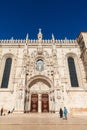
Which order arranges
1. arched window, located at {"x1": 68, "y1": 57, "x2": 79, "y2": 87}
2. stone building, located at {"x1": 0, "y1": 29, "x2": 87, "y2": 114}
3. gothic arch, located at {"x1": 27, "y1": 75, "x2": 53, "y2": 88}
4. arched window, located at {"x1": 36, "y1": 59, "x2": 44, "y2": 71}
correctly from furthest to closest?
arched window, located at {"x1": 36, "y1": 59, "x2": 44, "y2": 71}, arched window, located at {"x1": 68, "y1": 57, "x2": 79, "y2": 87}, gothic arch, located at {"x1": 27, "y1": 75, "x2": 53, "y2": 88}, stone building, located at {"x1": 0, "y1": 29, "x2": 87, "y2": 114}

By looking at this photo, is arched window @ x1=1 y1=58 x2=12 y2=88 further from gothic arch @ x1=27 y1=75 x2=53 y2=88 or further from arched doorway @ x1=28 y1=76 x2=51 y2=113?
arched doorway @ x1=28 y1=76 x2=51 y2=113

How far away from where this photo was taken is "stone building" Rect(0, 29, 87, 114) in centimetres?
1795

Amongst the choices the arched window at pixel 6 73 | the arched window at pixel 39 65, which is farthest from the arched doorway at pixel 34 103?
the arched window at pixel 6 73

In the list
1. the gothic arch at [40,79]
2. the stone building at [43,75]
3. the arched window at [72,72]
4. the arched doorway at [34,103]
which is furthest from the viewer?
the arched window at [72,72]

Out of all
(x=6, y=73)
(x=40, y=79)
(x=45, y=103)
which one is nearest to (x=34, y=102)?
(x=45, y=103)

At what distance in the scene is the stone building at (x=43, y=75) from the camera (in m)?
17.9

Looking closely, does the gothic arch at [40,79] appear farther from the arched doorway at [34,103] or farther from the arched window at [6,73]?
the arched window at [6,73]

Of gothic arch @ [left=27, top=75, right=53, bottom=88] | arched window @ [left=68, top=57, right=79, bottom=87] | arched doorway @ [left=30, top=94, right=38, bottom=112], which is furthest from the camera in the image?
arched window @ [left=68, top=57, right=79, bottom=87]

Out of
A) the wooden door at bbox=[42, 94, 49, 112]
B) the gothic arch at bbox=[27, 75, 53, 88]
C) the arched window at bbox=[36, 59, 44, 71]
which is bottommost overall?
the wooden door at bbox=[42, 94, 49, 112]

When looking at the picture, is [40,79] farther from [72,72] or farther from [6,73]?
[6,73]

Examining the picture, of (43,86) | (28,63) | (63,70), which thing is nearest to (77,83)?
(63,70)

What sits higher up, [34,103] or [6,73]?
[6,73]

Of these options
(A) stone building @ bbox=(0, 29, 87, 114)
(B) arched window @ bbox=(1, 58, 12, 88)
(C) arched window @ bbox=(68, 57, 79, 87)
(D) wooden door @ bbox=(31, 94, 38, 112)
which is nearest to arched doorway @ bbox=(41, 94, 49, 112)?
(A) stone building @ bbox=(0, 29, 87, 114)

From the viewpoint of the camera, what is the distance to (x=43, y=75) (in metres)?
20.0
